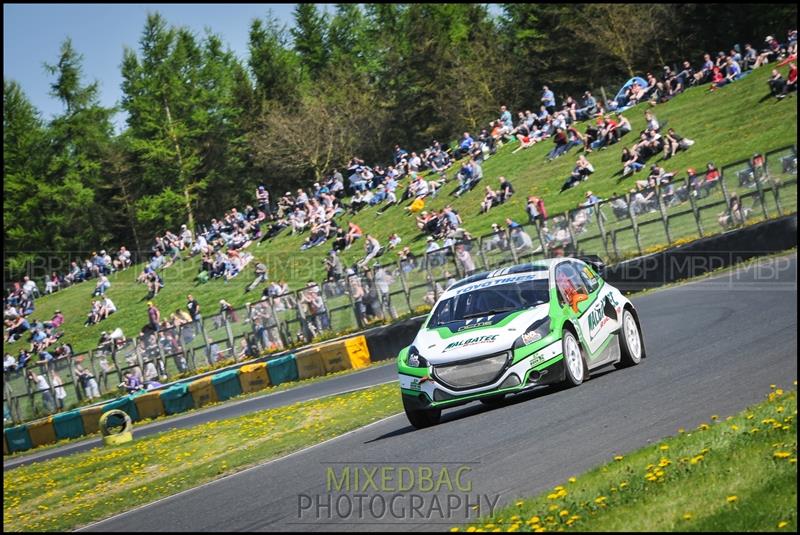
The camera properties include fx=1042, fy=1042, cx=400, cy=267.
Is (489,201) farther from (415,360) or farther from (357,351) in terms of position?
(415,360)

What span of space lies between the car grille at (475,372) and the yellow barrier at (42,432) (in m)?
20.1

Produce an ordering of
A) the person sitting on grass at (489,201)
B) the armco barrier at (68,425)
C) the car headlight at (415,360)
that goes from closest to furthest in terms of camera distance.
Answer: the car headlight at (415,360)
the armco barrier at (68,425)
the person sitting on grass at (489,201)

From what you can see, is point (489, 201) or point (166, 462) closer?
point (166, 462)

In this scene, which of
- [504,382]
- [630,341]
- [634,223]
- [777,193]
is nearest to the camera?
[504,382]

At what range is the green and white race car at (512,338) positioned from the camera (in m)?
11.2

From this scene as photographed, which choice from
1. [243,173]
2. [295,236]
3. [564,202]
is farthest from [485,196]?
[243,173]

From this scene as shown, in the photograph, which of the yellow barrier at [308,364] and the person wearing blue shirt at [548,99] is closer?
the yellow barrier at [308,364]

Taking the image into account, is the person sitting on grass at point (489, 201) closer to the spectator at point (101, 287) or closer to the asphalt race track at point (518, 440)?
the asphalt race track at point (518, 440)

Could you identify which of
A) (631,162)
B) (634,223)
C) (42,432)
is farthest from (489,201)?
(42,432)

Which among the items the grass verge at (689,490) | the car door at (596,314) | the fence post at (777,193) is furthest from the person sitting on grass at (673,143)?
the grass verge at (689,490)

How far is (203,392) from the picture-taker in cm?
2720

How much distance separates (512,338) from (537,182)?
1026 inches

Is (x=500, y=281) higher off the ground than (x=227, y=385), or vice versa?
(x=500, y=281)

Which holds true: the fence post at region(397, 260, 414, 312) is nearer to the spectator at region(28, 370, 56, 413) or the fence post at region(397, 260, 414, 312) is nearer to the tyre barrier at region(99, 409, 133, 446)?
the tyre barrier at region(99, 409, 133, 446)
